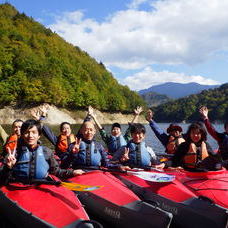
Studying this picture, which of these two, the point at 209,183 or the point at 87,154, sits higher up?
the point at 87,154

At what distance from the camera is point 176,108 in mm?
117625

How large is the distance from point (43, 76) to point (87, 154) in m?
53.2

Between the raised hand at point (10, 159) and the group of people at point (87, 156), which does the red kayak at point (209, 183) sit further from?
the raised hand at point (10, 159)

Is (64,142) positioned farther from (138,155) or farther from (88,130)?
(138,155)

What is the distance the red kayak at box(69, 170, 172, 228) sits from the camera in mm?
4728

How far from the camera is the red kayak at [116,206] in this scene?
4.73 metres

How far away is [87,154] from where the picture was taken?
6402 mm

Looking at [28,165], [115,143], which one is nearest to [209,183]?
[28,165]

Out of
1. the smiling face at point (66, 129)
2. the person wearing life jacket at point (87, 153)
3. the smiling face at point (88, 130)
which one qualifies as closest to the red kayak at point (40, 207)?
the person wearing life jacket at point (87, 153)

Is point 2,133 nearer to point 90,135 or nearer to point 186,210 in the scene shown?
point 90,135

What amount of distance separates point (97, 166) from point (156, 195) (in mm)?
1480

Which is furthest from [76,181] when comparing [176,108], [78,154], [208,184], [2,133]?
[176,108]

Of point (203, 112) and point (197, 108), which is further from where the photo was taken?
point (197, 108)

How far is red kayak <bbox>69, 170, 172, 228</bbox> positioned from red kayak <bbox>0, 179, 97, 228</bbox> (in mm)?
691
